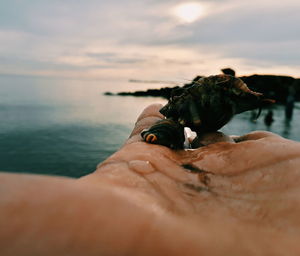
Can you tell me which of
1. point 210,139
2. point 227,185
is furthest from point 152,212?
point 210,139

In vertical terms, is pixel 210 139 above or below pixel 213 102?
below

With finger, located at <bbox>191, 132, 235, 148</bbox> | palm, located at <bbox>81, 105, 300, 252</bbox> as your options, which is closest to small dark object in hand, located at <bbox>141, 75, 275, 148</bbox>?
finger, located at <bbox>191, 132, 235, 148</bbox>

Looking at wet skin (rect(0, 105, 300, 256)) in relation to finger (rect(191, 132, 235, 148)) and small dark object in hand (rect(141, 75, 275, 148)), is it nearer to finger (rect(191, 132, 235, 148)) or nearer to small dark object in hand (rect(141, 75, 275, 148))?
finger (rect(191, 132, 235, 148))

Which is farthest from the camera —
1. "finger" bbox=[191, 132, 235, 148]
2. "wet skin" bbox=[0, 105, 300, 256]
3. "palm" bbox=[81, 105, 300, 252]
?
"finger" bbox=[191, 132, 235, 148]

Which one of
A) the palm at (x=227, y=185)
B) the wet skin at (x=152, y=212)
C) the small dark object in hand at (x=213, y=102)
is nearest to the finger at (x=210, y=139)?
the small dark object in hand at (x=213, y=102)

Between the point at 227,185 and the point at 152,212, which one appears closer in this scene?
the point at 152,212

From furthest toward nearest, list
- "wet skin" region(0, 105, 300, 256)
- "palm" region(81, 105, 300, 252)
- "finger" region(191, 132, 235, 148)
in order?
"finger" region(191, 132, 235, 148), "palm" region(81, 105, 300, 252), "wet skin" region(0, 105, 300, 256)

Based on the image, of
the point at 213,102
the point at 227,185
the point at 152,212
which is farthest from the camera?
the point at 213,102

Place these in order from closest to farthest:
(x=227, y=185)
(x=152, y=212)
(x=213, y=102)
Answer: (x=152, y=212) → (x=227, y=185) → (x=213, y=102)

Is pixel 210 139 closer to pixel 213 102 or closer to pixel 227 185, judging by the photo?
pixel 213 102

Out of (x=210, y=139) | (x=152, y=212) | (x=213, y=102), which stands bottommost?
(x=210, y=139)
